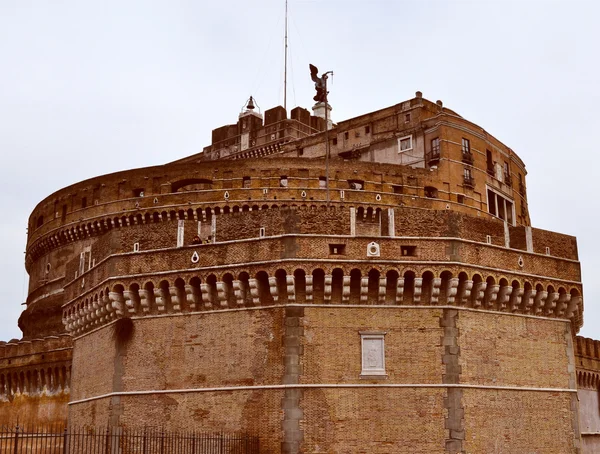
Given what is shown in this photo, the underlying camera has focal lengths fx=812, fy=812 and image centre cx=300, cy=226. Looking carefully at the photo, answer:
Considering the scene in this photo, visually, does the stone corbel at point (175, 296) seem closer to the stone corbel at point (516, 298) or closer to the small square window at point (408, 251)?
the small square window at point (408, 251)

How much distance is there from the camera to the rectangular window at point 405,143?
45094mm

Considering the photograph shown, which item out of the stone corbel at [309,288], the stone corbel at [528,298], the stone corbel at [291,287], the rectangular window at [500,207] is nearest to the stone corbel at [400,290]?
the stone corbel at [309,288]

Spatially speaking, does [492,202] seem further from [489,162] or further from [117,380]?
[117,380]

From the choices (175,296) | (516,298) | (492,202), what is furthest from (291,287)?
(492,202)

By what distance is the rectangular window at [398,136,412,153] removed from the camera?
4509 centimetres

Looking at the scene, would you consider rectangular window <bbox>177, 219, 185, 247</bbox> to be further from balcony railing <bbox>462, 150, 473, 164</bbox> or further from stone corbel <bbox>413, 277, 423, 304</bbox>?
balcony railing <bbox>462, 150, 473, 164</bbox>

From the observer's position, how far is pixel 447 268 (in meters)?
20.1

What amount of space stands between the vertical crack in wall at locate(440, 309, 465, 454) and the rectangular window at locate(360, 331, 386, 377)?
5.01ft

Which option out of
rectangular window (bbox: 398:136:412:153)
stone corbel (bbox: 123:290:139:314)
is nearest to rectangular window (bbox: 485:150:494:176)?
rectangular window (bbox: 398:136:412:153)

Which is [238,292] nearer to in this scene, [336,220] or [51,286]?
[336,220]

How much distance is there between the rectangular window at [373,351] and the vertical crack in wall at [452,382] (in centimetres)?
153

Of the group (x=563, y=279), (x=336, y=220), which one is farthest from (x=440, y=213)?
(x=563, y=279)

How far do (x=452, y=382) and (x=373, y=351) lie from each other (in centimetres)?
205

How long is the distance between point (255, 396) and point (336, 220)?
479 centimetres
